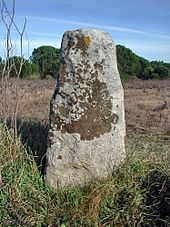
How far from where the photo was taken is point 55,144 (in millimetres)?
4090

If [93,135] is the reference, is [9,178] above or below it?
below

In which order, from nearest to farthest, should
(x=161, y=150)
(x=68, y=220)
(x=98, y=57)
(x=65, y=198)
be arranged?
(x=68, y=220) < (x=65, y=198) < (x=98, y=57) < (x=161, y=150)

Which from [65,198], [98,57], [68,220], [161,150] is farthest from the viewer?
[161,150]

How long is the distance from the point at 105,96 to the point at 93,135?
440 mm

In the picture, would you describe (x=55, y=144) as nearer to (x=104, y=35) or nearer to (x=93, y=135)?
(x=93, y=135)

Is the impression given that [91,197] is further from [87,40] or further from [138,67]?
[138,67]

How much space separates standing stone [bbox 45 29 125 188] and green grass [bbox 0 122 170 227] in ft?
0.55

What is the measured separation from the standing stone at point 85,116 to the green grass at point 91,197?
0.17 metres

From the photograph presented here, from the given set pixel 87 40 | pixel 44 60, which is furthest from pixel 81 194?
pixel 44 60

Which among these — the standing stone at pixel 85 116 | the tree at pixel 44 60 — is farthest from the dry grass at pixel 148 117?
Result: the standing stone at pixel 85 116

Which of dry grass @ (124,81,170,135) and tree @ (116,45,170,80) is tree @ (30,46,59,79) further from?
tree @ (116,45,170,80)

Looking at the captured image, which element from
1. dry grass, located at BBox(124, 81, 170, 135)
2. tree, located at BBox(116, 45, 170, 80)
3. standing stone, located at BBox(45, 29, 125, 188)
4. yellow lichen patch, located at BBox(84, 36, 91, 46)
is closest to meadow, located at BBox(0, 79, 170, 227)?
standing stone, located at BBox(45, 29, 125, 188)

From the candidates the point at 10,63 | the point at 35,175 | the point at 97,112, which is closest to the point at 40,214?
the point at 35,175

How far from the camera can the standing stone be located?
406 centimetres
